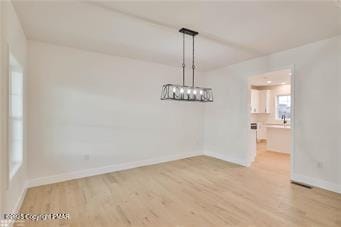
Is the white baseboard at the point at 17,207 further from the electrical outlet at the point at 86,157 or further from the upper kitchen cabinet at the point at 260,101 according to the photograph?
the upper kitchen cabinet at the point at 260,101

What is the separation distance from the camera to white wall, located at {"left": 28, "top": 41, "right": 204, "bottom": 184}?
3.64m

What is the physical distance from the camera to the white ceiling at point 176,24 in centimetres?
240

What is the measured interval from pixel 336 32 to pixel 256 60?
1664mm

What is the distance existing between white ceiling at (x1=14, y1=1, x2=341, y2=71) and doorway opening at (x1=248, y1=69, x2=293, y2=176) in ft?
9.51

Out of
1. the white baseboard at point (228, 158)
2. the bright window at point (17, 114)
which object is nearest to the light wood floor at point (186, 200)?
the white baseboard at point (228, 158)

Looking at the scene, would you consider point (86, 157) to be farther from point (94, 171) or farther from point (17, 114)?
point (17, 114)

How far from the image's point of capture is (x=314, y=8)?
2.41 metres

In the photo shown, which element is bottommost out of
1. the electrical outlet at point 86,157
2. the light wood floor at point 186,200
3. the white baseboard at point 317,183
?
the light wood floor at point 186,200

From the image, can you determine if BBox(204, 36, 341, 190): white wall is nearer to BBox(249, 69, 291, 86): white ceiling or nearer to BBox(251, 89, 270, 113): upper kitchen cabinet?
BBox(249, 69, 291, 86): white ceiling

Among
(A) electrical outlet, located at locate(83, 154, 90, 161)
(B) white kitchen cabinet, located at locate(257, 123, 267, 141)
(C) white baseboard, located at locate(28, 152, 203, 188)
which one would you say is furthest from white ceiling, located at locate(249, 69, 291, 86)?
(A) electrical outlet, located at locate(83, 154, 90, 161)

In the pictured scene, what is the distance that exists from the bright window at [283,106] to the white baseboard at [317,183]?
4989 mm

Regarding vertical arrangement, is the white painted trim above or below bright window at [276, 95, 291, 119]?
below

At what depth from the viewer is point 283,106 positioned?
8234 mm

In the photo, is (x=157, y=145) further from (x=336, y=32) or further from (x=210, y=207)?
(x=336, y=32)
